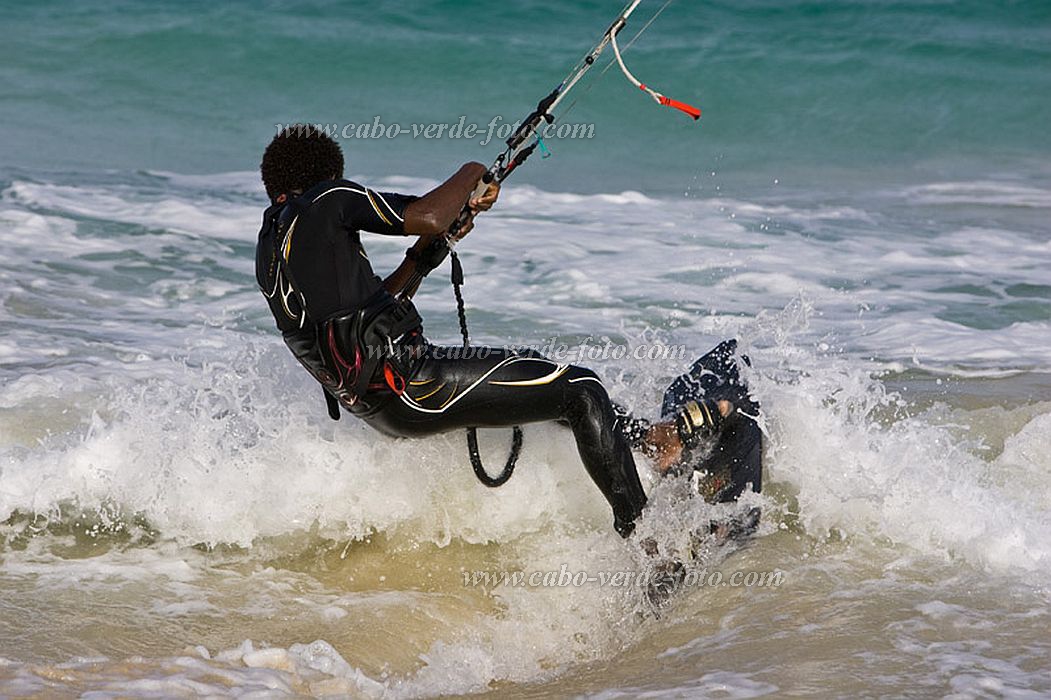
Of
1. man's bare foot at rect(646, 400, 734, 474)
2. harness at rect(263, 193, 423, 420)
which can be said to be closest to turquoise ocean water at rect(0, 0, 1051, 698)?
man's bare foot at rect(646, 400, 734, 474)

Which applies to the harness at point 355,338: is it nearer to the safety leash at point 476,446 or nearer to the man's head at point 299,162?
the man's head at point 299,162

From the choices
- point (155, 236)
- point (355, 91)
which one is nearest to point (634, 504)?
point (155, 236)

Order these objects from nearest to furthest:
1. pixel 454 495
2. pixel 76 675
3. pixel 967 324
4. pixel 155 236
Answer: pixel 76 675
pixel 454 495
pixel 967 324
pixel 155 236

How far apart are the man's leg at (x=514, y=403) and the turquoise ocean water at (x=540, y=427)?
308 millimetres

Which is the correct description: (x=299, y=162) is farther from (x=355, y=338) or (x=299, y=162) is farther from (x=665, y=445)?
(x=665, y=445)

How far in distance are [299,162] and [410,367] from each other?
2.55ft

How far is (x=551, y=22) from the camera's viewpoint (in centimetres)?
1994

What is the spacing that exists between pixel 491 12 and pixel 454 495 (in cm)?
1617

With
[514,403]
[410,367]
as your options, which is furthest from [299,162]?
[514,403]

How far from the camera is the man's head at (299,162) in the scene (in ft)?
14.1

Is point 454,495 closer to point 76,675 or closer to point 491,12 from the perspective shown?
point 76,675

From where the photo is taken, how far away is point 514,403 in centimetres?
446

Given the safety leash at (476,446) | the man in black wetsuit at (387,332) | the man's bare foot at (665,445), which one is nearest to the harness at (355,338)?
the man in black wetsuit at (387,332)

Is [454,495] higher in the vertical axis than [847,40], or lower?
lower
